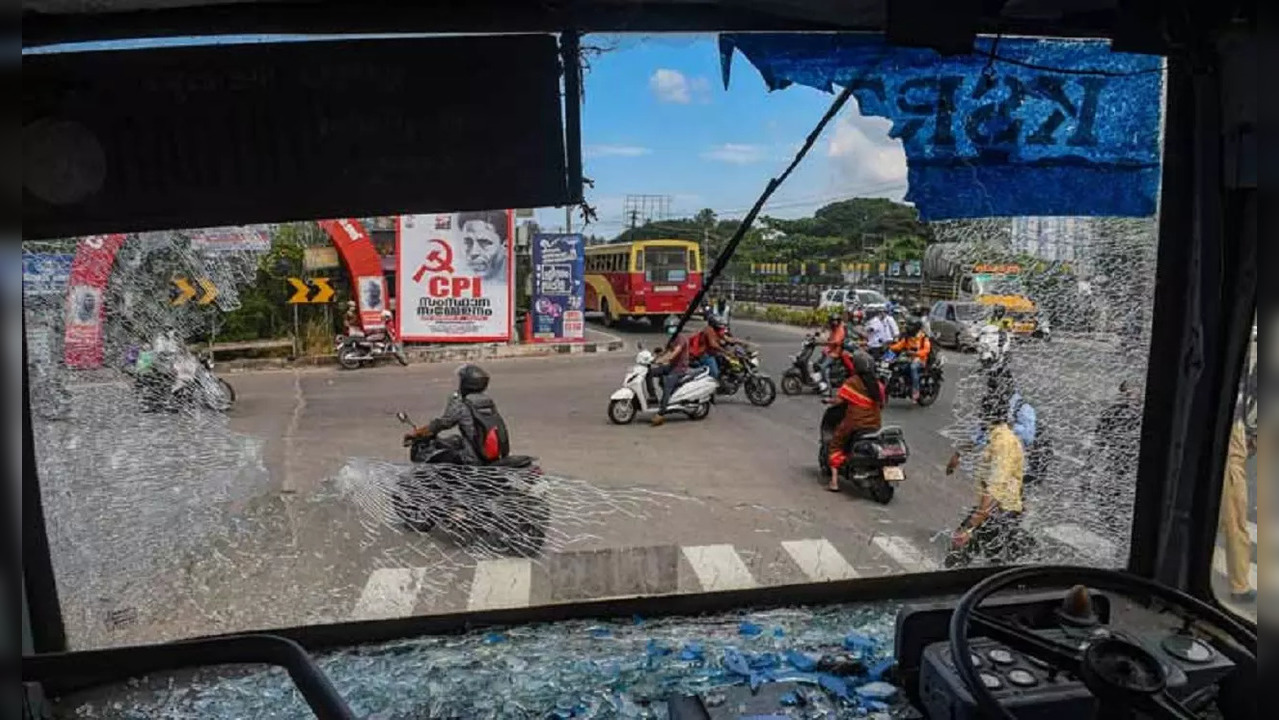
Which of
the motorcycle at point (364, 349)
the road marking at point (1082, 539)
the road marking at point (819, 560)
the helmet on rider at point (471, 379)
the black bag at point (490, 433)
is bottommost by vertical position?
the road marking at point (819, 560)

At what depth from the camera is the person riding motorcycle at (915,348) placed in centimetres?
327

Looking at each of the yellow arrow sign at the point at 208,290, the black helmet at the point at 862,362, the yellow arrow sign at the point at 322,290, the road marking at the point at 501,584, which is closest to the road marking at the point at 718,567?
the road marking at the point at 501,584

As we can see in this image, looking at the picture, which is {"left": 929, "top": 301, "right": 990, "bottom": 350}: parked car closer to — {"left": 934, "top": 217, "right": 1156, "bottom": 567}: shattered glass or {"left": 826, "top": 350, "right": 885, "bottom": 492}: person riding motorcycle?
{"left": 934, "top": 217, "right": 1156, "bottom": 567}: shattered glass

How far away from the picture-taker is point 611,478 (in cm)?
300

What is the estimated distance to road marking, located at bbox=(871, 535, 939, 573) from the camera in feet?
9.26

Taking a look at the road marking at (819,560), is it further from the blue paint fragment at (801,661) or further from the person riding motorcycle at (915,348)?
the person riding motorcycle at (915,348)

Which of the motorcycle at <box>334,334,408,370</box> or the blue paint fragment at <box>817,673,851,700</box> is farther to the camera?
the motorcycle at <box>334,334,408,370</box>

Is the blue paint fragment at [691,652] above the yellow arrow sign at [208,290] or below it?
below

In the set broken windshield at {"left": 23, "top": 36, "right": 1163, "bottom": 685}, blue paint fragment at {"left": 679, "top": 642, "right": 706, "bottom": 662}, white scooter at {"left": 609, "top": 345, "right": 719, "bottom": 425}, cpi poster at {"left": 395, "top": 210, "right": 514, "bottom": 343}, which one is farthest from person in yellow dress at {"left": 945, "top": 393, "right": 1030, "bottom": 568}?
cpi poster at {"left": 395, "top": 210, "right": 514, "bottom": 343}

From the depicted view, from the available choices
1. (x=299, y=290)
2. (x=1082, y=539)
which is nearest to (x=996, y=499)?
(x=1082, y=539)

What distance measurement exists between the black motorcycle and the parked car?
0.12 meters

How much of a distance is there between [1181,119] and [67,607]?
3646mm

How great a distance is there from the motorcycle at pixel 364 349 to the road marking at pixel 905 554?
1.96m

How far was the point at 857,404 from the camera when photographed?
4812 millimetres
